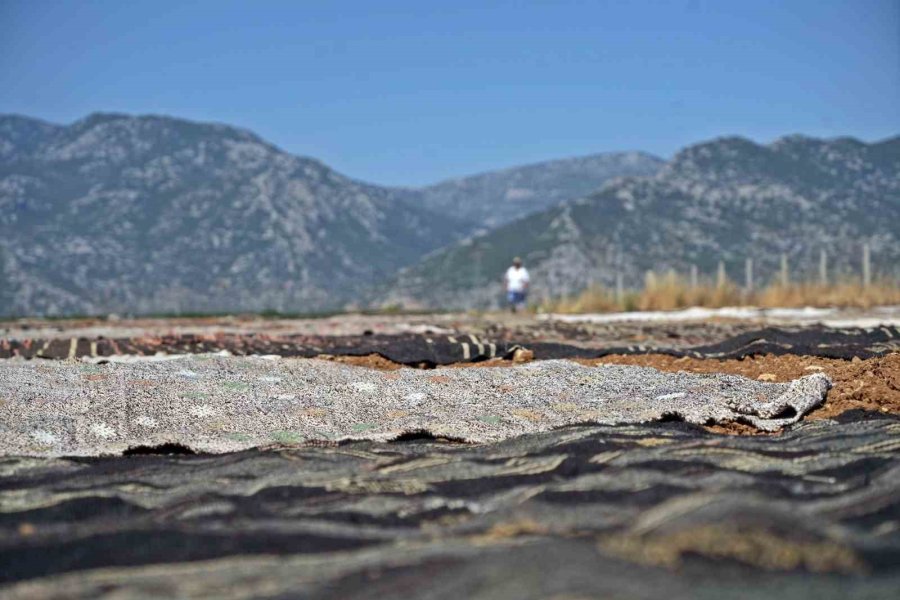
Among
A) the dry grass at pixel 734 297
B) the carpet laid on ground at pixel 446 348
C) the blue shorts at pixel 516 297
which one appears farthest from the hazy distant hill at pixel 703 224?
the carpet laid on ground at pixel 446 348

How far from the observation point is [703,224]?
75.2 m

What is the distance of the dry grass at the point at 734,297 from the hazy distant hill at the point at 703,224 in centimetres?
3720

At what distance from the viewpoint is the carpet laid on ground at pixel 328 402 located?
443cm

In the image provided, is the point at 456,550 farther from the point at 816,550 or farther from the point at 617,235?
the point at 617,235

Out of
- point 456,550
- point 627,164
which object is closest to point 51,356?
point 456,550

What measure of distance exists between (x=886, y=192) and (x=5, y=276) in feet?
198

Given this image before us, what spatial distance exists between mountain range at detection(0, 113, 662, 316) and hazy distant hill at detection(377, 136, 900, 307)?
30.2ft

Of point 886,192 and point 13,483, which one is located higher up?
point 886,192

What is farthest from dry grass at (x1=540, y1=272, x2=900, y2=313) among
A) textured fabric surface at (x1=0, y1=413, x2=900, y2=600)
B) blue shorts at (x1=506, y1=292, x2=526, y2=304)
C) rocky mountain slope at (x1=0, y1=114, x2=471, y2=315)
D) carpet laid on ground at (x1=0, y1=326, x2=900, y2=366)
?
rocky mountain slope at (x1=0, y1=114, x2=471, y2=315)

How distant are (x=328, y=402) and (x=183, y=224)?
342ft

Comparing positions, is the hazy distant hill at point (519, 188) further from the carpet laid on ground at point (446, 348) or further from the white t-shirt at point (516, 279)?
the carpet laid on ground at point (446, 348)

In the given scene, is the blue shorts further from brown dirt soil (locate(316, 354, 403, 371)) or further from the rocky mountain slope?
the rocky mountain slope

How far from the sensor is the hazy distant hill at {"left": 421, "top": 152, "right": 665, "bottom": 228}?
18150 centimetres

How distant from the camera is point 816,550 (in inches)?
90.1
